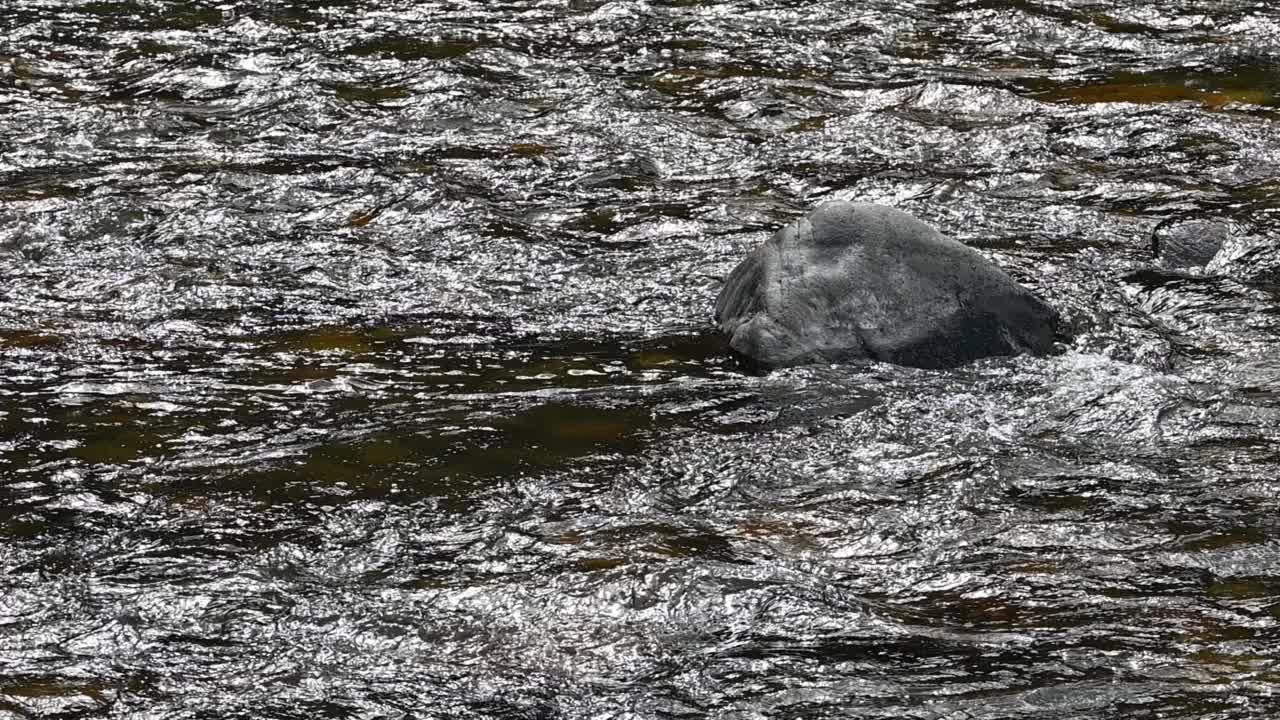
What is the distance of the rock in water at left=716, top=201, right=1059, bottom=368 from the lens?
5.92 meters

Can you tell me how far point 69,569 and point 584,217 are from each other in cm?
316

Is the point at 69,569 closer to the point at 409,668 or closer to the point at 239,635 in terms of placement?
the point at 239,635

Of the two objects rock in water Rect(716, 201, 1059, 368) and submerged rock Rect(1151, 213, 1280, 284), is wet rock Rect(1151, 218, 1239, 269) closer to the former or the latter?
submerged rock Rect(1151, 213, 1280, 284)

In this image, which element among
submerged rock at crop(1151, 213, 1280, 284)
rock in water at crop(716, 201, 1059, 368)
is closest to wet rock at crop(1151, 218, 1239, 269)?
submerged rock at crop(1151, 213, 1280, 284)

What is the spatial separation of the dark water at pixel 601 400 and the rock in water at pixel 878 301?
108 mm

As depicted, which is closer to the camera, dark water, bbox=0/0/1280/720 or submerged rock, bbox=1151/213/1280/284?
dark water, bbox=0/0/1280/720

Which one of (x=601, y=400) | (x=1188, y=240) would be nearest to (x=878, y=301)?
(x=601, y=400)

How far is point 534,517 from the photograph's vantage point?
4.99m

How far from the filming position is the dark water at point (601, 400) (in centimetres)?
429

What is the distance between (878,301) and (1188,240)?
1.63m

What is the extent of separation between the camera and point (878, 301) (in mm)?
6000

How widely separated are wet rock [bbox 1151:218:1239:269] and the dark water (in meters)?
0.09

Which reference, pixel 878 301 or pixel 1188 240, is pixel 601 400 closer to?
pixel 878 301

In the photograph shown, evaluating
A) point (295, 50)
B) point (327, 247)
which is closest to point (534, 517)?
point (327, 247)
